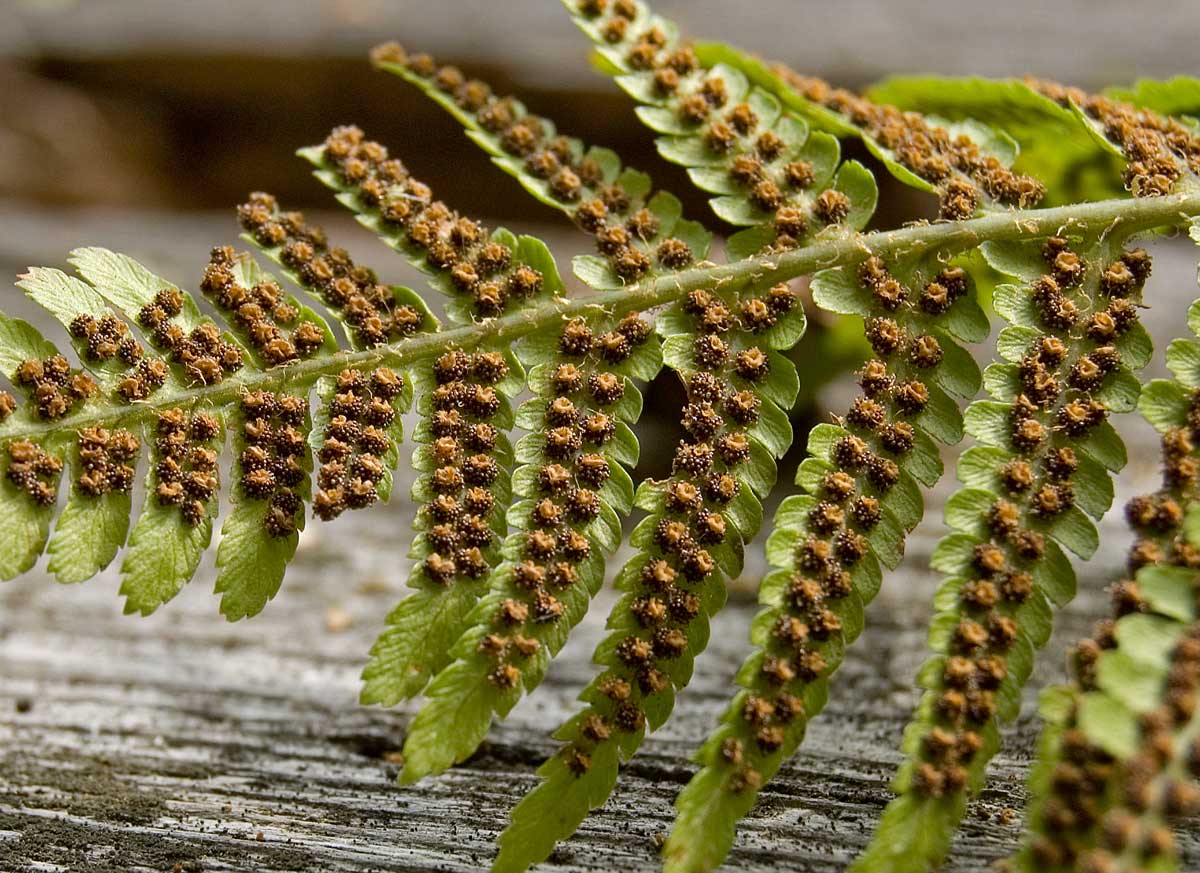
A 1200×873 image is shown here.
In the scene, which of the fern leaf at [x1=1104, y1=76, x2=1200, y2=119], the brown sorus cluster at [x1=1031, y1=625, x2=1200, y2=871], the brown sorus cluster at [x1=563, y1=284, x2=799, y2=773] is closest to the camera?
the brown sorus cluster at [x1=1031, y1=625, x2=1200, y2=871]

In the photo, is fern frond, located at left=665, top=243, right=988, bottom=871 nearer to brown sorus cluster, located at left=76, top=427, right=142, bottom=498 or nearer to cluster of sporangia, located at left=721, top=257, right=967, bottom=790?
cluster of sporangia, located at left=721, top=257, right=967, bottom=790

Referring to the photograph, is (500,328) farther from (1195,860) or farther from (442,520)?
(1195,860)

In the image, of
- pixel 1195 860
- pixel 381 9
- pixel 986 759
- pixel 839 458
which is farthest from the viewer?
pixel 381 9

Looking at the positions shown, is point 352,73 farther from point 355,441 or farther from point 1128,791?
point 1128,791

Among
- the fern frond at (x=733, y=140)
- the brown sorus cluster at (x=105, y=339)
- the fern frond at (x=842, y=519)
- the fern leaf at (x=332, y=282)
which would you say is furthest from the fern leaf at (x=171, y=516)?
the fern frond at (x=733, y=140)

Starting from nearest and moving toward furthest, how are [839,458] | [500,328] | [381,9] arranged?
[839,458] → [500,328] → [381,9]

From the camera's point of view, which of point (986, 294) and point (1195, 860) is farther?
point (986, 294)

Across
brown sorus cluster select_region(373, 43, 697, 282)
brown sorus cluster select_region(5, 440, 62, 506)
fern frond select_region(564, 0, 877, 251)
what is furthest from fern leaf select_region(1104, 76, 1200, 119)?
brown sorus cluster select_region(5, 440, 62, 506)

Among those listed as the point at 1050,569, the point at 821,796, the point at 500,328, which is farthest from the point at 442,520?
the point at 1050,569
